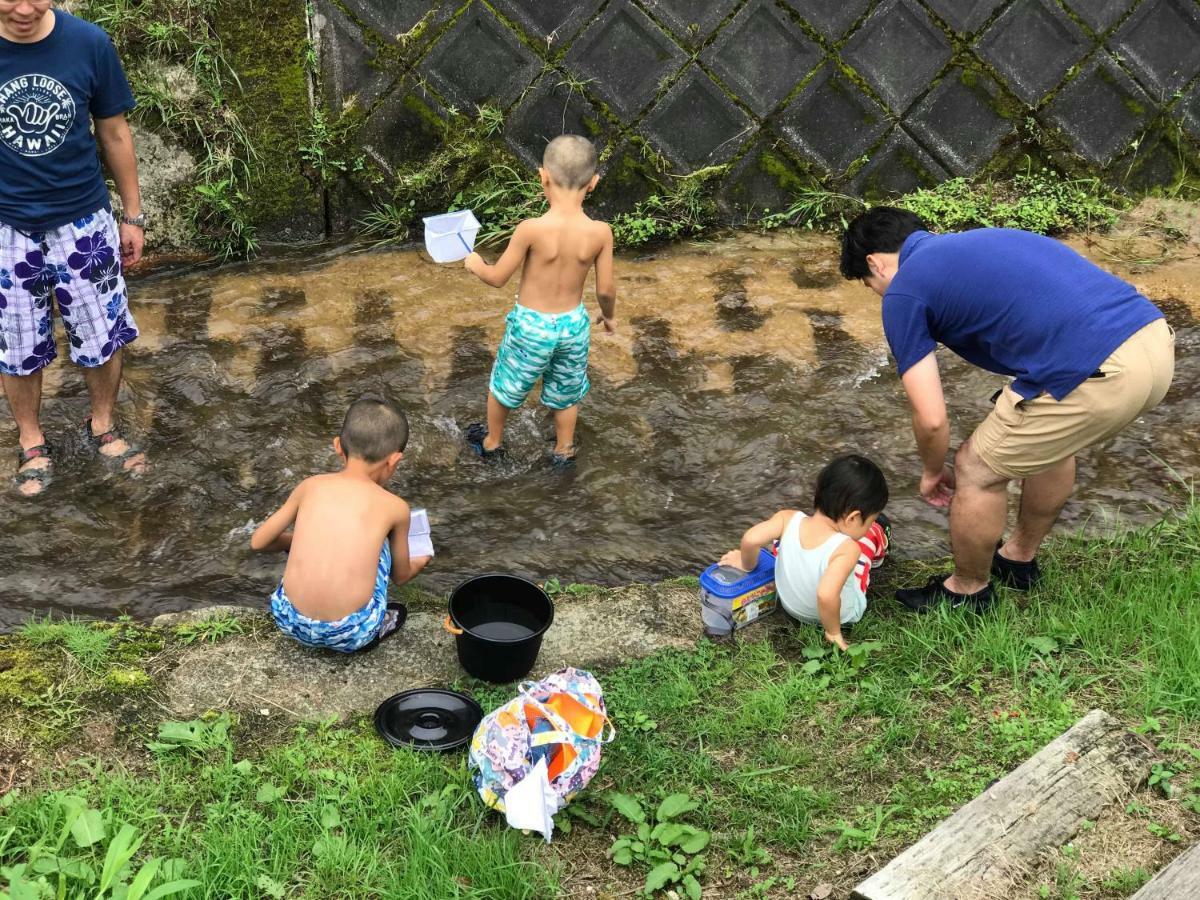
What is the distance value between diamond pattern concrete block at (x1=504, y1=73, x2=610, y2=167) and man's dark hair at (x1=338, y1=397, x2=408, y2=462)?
137 inches

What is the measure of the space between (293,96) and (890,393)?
389 cm

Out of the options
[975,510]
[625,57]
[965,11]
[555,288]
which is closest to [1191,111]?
[965,11]

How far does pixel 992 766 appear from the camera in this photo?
3654 millimetres

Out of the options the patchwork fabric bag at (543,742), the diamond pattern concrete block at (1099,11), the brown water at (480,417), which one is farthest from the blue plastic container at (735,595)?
the diamond pattern concrete block at (1099,11)

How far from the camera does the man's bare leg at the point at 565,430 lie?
5.53 m

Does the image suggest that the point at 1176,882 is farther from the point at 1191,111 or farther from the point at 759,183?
the point at 1191,111

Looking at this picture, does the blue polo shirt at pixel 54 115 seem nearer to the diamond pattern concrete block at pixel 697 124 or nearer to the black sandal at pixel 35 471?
the black sandal at pixel 35 471

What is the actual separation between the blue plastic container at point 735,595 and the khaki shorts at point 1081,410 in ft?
3.02

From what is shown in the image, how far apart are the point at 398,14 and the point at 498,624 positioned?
4216 millimetres

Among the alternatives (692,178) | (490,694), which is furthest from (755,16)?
(490,694)

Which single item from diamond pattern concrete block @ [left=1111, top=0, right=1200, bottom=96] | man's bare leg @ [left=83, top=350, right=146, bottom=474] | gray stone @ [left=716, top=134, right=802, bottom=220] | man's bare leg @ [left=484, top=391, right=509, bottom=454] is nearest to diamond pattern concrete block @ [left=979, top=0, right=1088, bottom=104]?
diamond pattern concrete block @ [left=1111, top=0, right=1200, bottom=96]

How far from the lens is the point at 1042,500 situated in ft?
14.4

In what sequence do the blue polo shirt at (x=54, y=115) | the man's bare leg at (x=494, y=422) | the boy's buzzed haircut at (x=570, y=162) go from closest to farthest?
the blue polo shirt at (x=54, y=115), the boy's buzzed haircut at (x=570, y=162), the man's bare leg at (x=494, y=422)

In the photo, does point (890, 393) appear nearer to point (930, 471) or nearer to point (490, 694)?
point (930, 471)
